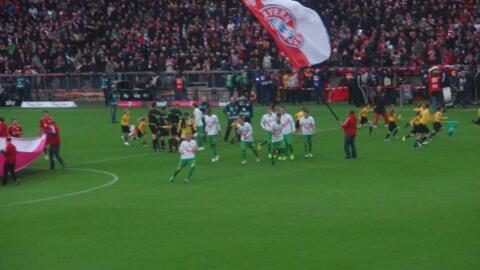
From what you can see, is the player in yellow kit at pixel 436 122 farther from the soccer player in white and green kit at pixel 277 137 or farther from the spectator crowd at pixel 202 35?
the spectator crowd at pixel 202 35

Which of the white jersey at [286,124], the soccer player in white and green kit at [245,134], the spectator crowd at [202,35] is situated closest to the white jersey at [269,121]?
the white jersey at [286,124]

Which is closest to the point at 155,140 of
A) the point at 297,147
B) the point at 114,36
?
the point at 297,147

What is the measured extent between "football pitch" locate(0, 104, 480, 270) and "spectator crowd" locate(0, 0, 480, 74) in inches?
540

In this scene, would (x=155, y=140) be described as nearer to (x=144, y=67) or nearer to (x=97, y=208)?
(x=97, y=208)

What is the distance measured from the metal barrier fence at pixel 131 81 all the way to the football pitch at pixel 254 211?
13057 millimetres

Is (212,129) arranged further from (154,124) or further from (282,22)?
(282,22)

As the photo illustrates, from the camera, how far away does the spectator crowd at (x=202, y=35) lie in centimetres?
5584

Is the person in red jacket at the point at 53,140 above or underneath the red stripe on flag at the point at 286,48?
underneath

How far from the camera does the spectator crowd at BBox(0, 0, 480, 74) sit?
55844 millimetres

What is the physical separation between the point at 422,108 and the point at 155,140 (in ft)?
36.1

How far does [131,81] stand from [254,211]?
37089 mm

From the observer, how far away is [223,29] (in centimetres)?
6356

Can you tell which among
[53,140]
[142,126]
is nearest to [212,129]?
[142,126]

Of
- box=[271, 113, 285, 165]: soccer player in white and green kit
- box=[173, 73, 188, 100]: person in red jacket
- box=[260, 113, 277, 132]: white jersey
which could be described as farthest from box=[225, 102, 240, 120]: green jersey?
box=[173, 73, 188, 100]: person in red jacket
